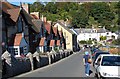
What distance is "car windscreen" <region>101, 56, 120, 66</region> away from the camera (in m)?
19.3

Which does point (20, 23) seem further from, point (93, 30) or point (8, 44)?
point (93, 30)

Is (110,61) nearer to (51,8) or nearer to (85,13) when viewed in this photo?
(51,8)

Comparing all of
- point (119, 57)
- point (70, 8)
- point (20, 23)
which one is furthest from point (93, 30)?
point (119, 57)

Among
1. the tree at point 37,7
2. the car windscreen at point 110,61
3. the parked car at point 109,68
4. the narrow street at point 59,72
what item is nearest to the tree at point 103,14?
the tree at point 37,7

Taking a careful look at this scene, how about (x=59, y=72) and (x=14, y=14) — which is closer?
(x=59, y=72)

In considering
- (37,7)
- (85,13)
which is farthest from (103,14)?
(37,7)

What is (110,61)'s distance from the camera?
1978cm

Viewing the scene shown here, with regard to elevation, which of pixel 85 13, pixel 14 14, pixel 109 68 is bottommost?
pixel 109 68

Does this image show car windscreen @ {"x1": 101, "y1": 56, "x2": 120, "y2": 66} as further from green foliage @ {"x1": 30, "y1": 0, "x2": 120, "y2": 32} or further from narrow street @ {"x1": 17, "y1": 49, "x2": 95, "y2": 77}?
green foliage @ {"x1": 30, "y1": 0, "x2": 120, "y2": 32}

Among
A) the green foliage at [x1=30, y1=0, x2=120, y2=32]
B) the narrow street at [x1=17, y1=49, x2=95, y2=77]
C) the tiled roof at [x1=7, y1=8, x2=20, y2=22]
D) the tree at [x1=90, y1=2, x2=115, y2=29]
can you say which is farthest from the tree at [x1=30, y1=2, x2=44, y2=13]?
the narrow street at [x1=17, y1=49, x2=95, y2=77]

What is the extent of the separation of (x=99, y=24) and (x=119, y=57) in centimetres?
15944

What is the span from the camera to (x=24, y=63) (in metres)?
25.9

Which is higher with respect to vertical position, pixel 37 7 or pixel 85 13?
pixel 37 7

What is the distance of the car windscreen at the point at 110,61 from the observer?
19.3 m
